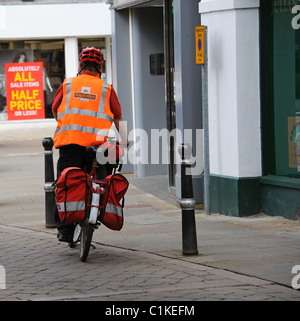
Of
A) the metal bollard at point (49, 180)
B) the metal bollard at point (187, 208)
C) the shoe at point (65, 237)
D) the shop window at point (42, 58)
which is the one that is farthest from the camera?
the shop window at point (42, 58)

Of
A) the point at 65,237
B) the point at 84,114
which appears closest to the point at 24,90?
the point at 65,237

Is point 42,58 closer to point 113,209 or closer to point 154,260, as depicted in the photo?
point 113,209

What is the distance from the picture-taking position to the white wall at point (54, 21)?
27922 mm

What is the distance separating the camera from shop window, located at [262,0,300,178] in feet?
32.6

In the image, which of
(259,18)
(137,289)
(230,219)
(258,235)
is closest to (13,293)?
(137,289)

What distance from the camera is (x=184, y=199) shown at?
25.3 ft

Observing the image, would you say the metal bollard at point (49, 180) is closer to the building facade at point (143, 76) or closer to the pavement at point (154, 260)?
the pavement at point (154, 260)

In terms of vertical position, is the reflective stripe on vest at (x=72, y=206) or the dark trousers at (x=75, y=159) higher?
the dark trousers at (x=75, y=159)

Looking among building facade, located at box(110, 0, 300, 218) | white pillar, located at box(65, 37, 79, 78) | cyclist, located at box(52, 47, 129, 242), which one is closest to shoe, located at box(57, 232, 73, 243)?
cyclist, located at box(52, 47, 129, 242)

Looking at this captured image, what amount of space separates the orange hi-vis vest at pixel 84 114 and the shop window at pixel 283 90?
2967 millimetres

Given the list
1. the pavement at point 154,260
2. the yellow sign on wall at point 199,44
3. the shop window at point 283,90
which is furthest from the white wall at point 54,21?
the shop window at point 283,90

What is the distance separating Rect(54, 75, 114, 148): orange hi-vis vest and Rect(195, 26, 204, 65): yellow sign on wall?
2.78 m

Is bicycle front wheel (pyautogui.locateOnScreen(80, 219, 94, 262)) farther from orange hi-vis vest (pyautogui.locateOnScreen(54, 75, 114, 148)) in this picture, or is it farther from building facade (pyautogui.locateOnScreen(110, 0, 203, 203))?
building facade (pyautogui.locateOnScreen(110, 0, 203, 203))
